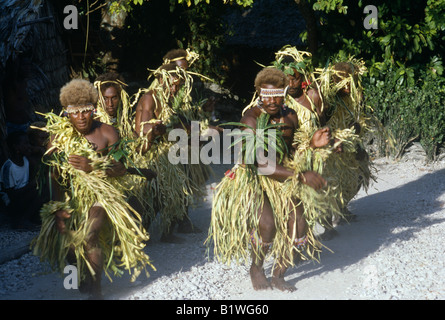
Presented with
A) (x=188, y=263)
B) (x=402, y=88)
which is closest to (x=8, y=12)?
(x=188, y=263)

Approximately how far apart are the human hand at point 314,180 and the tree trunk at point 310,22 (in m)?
4.14

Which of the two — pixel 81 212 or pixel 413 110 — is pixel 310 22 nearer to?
pixel 413 110

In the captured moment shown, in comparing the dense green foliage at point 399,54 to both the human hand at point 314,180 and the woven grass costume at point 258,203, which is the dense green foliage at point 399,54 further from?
the human hand at point 314,180

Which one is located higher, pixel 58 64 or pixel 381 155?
pixel 58 64

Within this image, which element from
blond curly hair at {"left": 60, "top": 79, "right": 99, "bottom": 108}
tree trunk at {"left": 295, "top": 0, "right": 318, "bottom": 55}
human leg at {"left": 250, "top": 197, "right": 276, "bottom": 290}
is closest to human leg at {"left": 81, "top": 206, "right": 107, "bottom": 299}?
blond curly hair at {"left": 60, "top": 79, "right": 99, "bottom": 108}

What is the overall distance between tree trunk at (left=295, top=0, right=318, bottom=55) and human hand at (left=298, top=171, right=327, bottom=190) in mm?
4141

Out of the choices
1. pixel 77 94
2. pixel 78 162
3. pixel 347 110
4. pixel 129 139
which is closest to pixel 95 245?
pixel 78 162

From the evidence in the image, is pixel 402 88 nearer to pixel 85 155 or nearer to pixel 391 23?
pixel 391 23

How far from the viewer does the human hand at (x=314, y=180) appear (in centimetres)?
426

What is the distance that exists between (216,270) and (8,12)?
3850mm

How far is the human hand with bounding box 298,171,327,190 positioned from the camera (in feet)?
14.0

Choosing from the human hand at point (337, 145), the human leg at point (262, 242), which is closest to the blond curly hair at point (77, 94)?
the human leg at point (262, 242)

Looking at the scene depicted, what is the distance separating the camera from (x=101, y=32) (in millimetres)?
9117

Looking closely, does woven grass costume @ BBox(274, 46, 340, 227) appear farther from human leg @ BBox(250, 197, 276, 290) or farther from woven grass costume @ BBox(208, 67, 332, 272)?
human leg @ BBox(250, 197, 276, 290)
